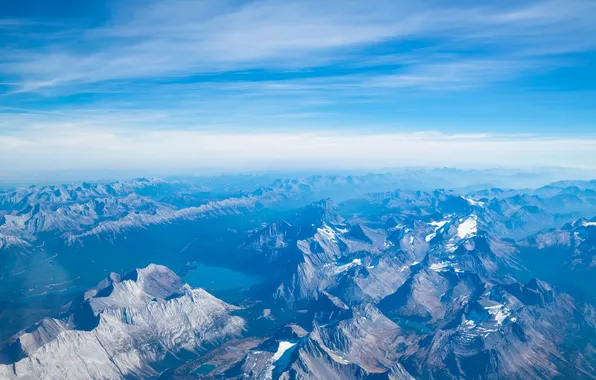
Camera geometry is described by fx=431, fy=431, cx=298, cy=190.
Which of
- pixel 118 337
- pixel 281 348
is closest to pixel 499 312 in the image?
pixel 281 348

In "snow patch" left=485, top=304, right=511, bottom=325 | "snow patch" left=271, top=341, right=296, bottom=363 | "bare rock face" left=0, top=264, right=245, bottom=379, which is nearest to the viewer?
"bare rock face" left=0, top=264, right=245, bottom=379

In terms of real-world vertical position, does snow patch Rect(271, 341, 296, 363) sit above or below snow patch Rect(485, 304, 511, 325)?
Result: above

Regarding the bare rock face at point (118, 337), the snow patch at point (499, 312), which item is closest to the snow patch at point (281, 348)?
the bare rock face at point (118, 337)

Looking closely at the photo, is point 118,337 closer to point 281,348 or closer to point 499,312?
point 281,348

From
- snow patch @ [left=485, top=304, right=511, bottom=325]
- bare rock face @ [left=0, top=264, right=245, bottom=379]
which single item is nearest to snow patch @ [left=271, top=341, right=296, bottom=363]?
bare rock face @ [left=0, top=264, right=245, bottom=379]

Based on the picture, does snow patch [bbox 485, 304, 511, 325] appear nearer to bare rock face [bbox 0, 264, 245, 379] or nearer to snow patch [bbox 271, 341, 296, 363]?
snow patch [bbox 271, 341, 296, 363]

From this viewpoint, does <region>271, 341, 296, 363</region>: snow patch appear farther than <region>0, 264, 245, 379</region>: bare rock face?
Yes

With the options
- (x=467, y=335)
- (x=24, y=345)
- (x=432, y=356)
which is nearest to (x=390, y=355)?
(x=432, y=356)

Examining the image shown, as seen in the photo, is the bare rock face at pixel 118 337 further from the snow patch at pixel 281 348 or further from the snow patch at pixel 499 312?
the snow patch at pixel 499 312

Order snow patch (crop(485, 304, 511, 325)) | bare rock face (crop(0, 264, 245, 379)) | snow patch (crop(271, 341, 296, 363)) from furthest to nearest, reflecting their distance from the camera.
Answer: snow patch (crop(485, 304, 511, 325)), snow patch (crop(271, 341, 296, 363)), bare rock face (crop(0, 264, 245, 379))
